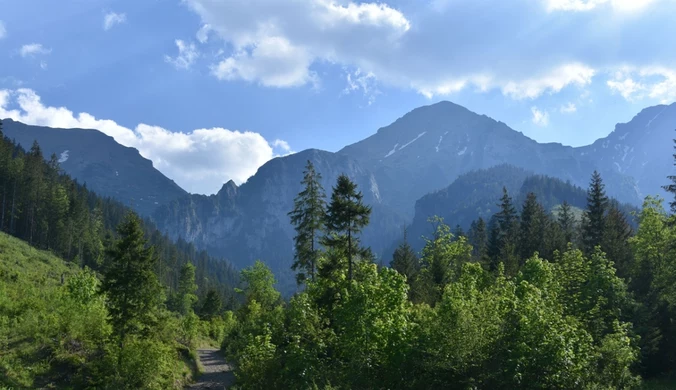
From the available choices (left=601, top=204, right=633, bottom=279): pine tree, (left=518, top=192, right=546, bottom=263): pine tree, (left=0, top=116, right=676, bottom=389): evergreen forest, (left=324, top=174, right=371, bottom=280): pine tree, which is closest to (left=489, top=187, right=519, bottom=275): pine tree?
(left=518, top=192, right=546, bottom=263): pine tree

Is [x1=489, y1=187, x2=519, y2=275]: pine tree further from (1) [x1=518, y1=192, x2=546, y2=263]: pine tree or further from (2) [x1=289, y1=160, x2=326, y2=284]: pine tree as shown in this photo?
(2) [x1=289, y1=160, x2=326, y2=284]: pine tree

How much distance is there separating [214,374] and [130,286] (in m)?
14.6

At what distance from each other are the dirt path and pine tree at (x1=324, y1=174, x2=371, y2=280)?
1025 centimetres

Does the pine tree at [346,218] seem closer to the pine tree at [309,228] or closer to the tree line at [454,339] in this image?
the tree line at [454,339]

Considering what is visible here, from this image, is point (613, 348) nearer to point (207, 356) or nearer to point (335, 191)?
point (335, 191)

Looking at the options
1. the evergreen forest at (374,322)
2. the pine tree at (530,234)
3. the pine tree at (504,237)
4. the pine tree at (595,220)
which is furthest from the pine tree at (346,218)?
the pine tree at (595,220)

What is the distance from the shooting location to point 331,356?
60.5 ft

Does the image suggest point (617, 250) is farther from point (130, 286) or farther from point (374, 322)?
point (130, 286)

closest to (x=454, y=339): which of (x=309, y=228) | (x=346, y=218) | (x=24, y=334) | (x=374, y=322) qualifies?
(x=374, y=322)

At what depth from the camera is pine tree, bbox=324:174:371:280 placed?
28562 mm

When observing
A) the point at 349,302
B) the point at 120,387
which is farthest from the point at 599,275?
the point at 120,387

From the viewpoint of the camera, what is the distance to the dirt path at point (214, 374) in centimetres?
3241

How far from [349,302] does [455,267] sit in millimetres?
33444

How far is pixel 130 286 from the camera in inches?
1043
